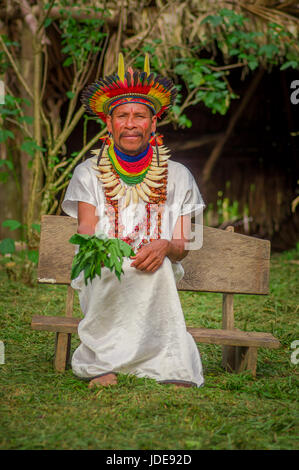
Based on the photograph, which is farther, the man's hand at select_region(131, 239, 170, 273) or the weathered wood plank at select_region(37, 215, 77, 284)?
the weathered wood plank at select_region(37, 215, 77, 284)

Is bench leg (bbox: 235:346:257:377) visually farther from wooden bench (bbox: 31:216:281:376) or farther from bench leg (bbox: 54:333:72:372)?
bench leg (bbox: 54:333:72:372)

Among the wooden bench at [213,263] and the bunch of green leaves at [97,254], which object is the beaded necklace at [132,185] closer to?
the bunch of green leaves at [97,254]

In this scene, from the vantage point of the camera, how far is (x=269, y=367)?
→ 139 inches

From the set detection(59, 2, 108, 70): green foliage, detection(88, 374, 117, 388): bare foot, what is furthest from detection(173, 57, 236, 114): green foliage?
detection(88, 374, 117, 388): bare foot

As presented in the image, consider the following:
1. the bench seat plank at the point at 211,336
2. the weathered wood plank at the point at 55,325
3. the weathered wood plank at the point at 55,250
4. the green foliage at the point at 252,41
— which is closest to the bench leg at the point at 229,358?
the bench seat plank at the point at 211,336

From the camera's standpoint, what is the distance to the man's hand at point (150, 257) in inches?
117

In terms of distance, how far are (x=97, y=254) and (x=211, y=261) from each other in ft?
3.20

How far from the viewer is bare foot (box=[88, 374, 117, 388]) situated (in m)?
2.90

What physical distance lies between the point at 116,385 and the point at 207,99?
12.8ft

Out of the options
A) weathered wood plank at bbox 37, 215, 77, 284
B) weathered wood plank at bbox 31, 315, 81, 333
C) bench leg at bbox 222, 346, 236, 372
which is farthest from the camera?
weathered wood plank at bbox 37, 215, 77, 284

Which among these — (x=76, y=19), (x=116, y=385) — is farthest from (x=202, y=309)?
(x=76, y=19)
